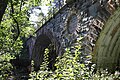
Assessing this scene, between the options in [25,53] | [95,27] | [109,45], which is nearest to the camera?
[95,27]

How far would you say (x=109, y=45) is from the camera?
6453 mm

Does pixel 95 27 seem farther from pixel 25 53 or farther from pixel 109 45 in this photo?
pixel 25 53

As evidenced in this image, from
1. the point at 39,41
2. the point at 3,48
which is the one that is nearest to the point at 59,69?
the point at 3,48

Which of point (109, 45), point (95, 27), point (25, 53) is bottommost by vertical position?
point (25, 53)

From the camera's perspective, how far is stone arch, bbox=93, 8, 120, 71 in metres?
6.25

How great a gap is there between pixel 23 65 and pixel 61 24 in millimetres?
8656

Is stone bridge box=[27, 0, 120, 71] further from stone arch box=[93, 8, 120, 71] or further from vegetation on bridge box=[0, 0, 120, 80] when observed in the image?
vegetation on bridge box=[0, 0, 120, 80]

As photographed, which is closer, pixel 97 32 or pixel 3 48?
pixel 97 32

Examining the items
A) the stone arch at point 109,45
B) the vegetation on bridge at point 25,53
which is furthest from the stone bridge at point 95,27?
the vegetation on bridge at point 25,53

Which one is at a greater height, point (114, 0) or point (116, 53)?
point (114, 0)

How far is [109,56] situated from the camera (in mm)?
6543

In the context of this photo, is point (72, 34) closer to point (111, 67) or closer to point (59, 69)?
point (111, 67)

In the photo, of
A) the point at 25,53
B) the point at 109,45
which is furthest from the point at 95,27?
the point at 25,53

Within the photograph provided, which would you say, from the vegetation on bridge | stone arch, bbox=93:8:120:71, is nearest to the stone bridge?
stone arch, bbox=93:8:120:71
